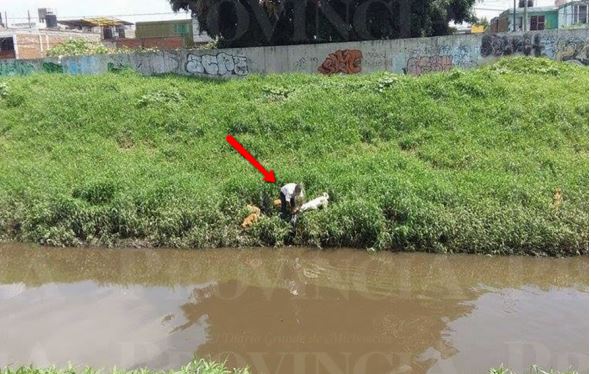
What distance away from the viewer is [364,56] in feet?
54.1

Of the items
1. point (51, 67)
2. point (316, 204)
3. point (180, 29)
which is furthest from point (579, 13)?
point (316, 204)

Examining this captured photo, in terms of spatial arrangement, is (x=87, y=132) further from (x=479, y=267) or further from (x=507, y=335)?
(x=507, y=335)

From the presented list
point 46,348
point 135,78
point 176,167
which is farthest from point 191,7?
point 46,348

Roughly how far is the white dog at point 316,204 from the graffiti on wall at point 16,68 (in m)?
13.0

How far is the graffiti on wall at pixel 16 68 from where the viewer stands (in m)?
17.5

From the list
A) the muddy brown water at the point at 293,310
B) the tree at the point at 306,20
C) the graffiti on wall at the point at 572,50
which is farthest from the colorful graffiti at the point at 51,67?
the graffiti on wall at the point at 572,50

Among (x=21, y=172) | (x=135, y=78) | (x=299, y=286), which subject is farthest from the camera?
(x=135, y=78)

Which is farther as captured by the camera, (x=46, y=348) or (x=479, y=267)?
(x=479, y=267)

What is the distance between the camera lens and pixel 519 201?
8.13 m

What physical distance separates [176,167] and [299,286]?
4196 mm

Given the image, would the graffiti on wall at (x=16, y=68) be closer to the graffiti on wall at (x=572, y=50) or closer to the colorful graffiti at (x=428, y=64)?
the colorful graffiti at (x=428, y=64)

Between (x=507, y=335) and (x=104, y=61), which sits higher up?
(x=104, y=61)

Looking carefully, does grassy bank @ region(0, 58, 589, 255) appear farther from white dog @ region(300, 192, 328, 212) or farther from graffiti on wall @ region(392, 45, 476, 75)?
graffiti on wall @ region(392, 45, 476, 75)

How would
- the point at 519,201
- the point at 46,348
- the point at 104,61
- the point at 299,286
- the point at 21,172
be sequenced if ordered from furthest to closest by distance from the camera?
the point at 104,61, the point at 21,172, the point at 519,201, the point at 299,286, the point at 46,348
